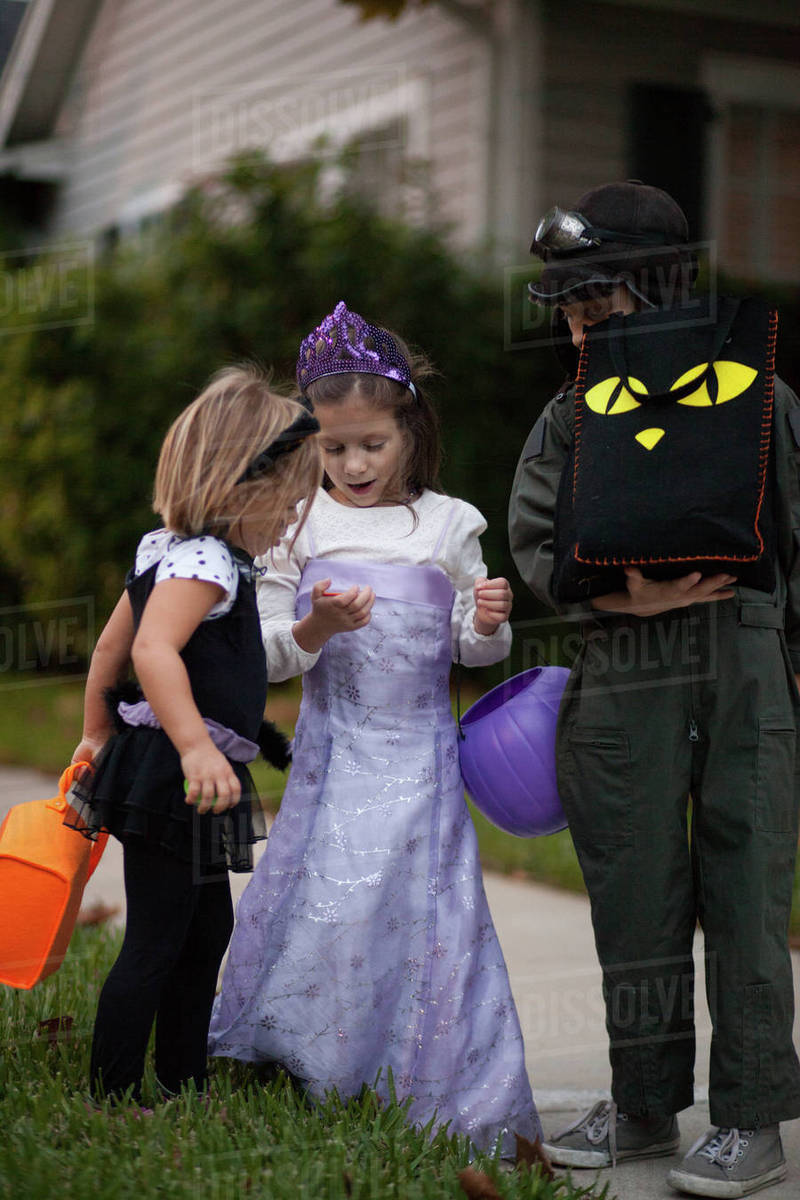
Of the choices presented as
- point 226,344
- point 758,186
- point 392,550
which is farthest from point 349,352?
point 758,186

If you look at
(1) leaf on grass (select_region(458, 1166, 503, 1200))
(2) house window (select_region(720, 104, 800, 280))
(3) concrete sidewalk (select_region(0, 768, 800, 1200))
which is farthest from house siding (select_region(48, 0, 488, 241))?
(1) leaf on grass (select_region(458, 1166, 503, 1200))

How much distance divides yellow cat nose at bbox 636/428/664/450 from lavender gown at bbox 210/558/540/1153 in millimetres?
523

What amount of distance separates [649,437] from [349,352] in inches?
26.4

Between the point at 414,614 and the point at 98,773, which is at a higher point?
the point at 414,614

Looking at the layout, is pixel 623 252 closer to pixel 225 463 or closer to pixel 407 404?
pixel 407 404

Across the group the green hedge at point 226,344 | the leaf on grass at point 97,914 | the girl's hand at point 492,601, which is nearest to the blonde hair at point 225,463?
the girl's hand at point 492,601

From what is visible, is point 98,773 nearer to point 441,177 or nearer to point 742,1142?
point 742,1142

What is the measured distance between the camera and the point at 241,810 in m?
2.42

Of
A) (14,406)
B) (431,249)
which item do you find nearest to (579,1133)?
(431,249)

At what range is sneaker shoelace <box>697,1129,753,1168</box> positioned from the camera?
2436mm

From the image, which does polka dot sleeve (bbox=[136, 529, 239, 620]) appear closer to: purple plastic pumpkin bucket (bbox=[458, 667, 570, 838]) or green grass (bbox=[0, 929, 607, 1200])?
purple plastic pumpkin bucket (bbox=[458, 667, 570, 838])

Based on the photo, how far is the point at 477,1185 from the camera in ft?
6.98

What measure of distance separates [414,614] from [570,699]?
0.35 metres

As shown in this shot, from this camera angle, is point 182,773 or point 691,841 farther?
point 691,841
